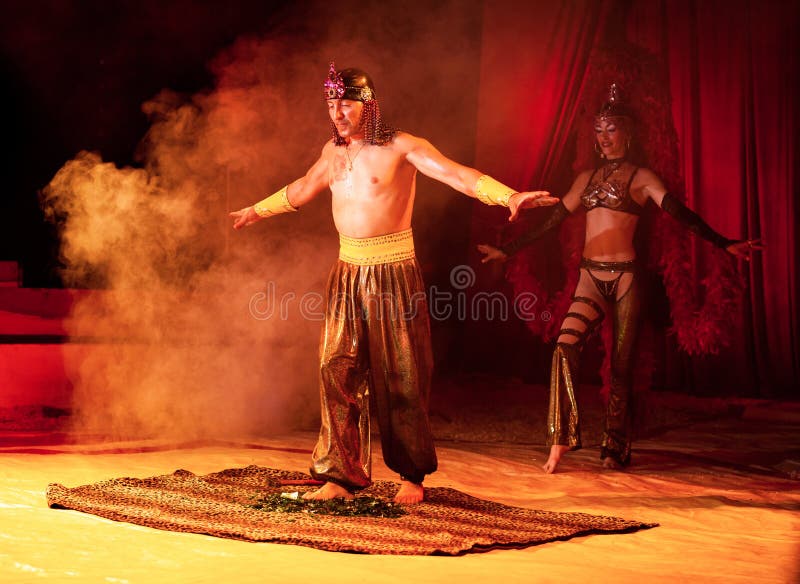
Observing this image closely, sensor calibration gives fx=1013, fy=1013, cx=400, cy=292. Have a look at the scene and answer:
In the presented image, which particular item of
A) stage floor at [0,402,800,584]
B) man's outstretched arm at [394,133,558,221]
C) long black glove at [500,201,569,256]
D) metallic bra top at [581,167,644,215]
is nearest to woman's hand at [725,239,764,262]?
metallic bra top at [581,167,644,215]

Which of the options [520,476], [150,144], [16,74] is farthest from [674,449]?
[16,74]

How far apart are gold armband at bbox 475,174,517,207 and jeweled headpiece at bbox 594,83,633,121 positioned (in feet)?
6.00

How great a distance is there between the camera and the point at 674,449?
6484 mm

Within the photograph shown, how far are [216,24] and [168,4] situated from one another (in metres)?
0.54

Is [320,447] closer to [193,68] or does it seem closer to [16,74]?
[193,68]

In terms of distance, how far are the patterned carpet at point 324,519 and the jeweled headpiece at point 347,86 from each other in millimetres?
1803

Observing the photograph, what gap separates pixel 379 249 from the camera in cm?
449

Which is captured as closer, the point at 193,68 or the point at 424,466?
the point at 424,466

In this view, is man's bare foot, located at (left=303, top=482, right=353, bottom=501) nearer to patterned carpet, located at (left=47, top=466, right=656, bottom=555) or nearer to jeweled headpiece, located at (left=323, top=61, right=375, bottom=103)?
patterned carpet, located at (left=47, top=466, right=656, bottom=555)

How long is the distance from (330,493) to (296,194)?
1.43m

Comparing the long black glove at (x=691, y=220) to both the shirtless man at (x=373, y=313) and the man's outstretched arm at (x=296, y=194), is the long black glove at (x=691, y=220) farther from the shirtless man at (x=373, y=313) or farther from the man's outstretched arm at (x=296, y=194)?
the man's outstretched arm at (x=296, y=194)

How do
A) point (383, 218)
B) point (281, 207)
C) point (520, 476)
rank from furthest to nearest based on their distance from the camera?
1. point (520, 476)
2. point (281, 207)
3. point (383, 218)

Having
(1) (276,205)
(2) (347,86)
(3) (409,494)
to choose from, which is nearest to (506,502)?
(3) (409,494)

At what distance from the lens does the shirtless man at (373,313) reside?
175 inches
